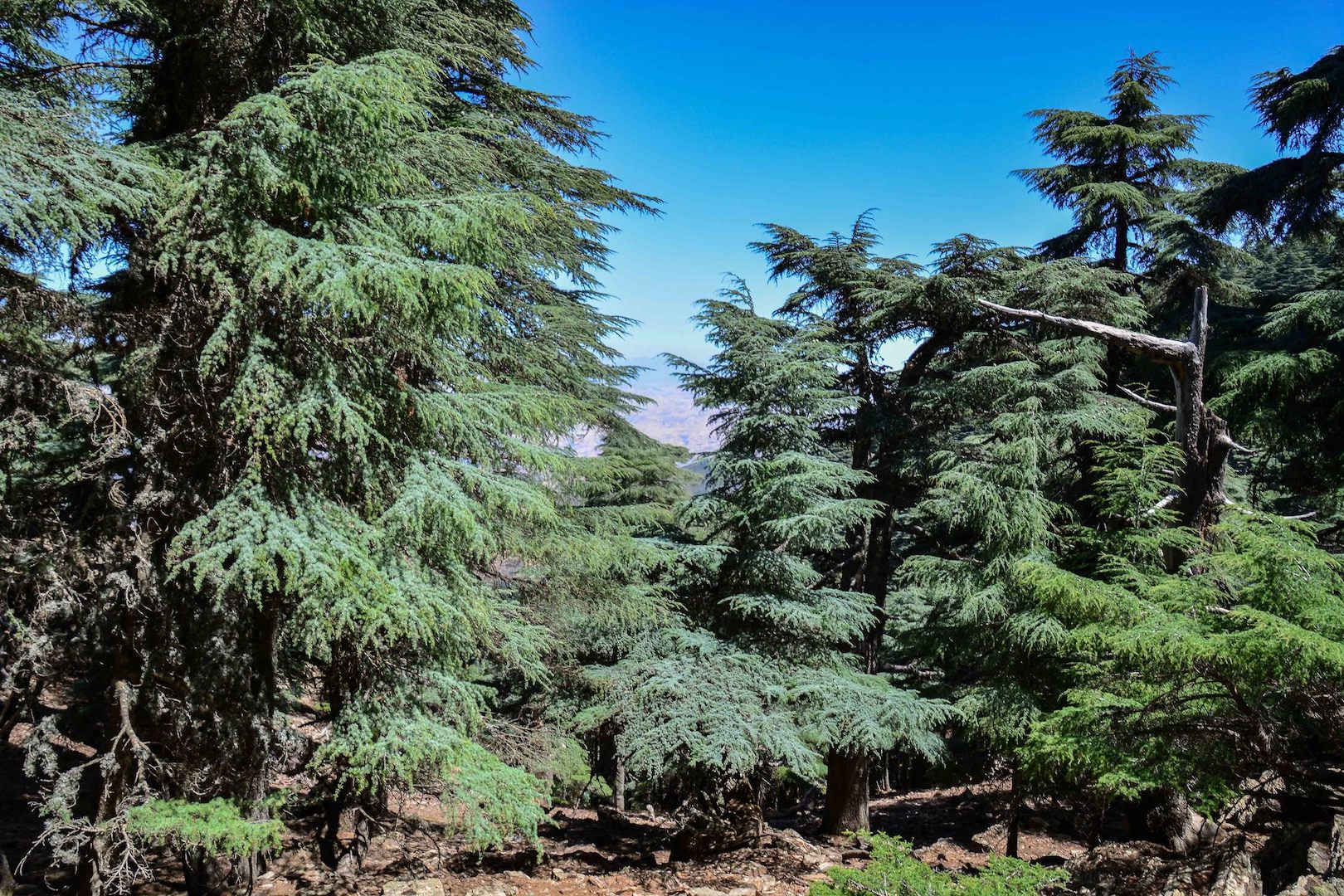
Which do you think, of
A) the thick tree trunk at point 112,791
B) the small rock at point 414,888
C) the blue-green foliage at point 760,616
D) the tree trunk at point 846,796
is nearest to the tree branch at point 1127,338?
the blue-green foliage at point 760,616

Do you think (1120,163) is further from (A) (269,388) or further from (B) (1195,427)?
(A) (269,388)

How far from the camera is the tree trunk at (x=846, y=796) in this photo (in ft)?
33.8

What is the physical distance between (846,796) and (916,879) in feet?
23.4

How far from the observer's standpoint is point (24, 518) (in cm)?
525

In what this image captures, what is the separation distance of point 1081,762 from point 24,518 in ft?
29.2

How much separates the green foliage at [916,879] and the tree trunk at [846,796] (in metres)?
6.08

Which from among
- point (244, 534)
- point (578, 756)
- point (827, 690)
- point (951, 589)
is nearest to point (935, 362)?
point (951, 589)

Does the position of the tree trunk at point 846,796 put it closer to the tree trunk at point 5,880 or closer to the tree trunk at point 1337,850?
the tree trunk at point 1337,850

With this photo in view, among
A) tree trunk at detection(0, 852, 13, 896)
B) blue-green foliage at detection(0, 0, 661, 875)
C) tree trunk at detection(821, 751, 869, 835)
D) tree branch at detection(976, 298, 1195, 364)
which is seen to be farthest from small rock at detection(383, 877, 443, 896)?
tree branch at detection(976, 298, 1195, 364)

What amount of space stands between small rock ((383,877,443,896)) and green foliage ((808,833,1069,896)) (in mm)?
4190

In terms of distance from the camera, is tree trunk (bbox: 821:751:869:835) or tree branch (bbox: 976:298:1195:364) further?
tree trunk (bbox: 821:751:869:835)

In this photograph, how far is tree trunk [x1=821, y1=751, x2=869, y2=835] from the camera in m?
10.3

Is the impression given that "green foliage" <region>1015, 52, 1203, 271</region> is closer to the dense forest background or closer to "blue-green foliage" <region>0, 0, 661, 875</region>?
the dense forest background

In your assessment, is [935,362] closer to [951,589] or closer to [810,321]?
[810,321]
